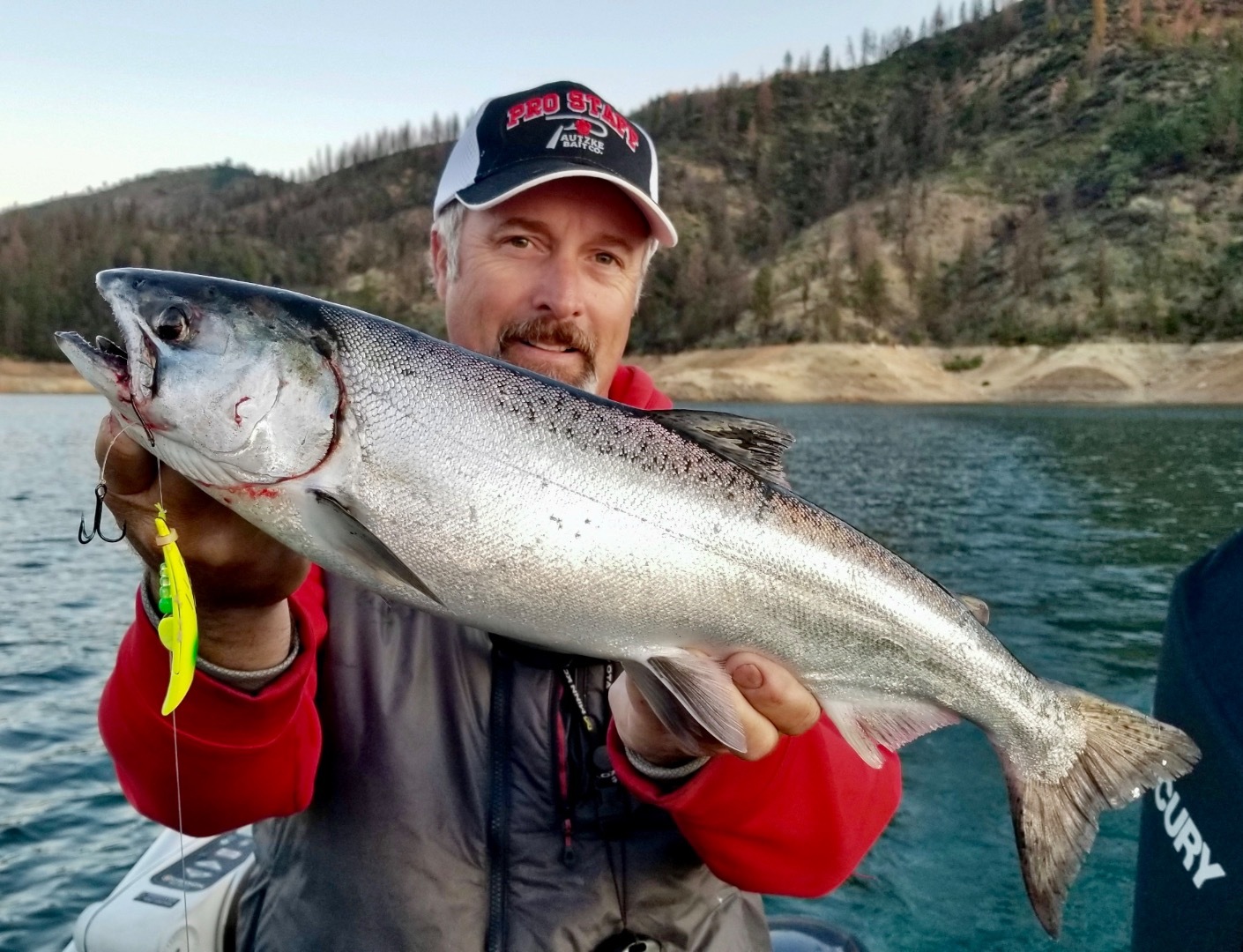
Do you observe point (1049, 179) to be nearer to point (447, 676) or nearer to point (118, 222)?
point (447, 676)

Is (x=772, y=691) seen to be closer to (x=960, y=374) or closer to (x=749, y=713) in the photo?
(x=749, y=713)

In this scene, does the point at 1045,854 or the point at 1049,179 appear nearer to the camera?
the point at 1045,854

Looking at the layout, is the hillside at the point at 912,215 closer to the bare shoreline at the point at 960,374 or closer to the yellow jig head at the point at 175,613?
the bare shoreline at the point at 960,374

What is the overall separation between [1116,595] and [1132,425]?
32.5 metres

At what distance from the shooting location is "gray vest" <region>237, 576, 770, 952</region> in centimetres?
282

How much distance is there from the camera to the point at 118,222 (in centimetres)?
13100

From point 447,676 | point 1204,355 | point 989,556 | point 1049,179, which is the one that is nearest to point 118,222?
point 1049,179

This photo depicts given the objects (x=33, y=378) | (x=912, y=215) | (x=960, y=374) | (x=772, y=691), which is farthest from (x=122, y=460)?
(x=33, y=378)

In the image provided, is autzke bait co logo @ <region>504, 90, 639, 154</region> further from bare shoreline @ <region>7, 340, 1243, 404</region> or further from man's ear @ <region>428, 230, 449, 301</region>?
bare shoreline @ <region>7, 340, 1243, 404</region>

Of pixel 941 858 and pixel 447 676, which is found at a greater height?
pixel 447 676

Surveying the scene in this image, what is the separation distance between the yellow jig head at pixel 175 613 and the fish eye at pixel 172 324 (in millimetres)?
406

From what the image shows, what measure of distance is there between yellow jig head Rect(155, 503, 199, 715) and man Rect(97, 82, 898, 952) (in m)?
0.17

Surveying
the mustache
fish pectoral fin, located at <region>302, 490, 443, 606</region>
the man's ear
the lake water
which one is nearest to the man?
fish pectoral fin, located at <region>302, 490, 443, 606</region>

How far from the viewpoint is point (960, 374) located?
68.8 metres
